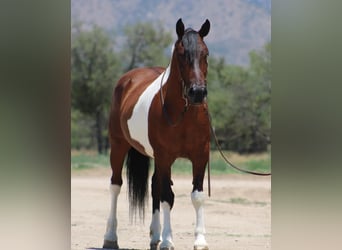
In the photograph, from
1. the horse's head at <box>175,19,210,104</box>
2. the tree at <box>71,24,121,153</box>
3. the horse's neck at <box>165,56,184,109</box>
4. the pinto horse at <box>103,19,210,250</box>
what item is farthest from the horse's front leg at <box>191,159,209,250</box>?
the tree at <box>71,24,121,153</box>

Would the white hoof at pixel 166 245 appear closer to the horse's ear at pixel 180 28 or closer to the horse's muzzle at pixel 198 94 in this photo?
the horse's muzzle at pixel 198 94

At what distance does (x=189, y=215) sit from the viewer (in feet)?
26.2

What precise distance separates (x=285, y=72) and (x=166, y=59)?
23.1 metres

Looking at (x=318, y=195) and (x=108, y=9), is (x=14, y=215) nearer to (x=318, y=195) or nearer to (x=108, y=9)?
(x=318, y=195)

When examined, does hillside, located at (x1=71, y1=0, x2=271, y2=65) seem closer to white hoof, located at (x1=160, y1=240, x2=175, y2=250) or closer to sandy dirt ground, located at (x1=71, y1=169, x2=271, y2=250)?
sandy dirt ground, located at (x1=71, y1=169, x2=271, y2=250)

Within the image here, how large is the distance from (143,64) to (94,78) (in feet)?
9.92

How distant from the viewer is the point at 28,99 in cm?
156

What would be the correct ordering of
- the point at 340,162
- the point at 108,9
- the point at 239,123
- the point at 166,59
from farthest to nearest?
1. the point at 108,9
2. the point at 166,59
3. the point at 239,123
4. the point at 340,162

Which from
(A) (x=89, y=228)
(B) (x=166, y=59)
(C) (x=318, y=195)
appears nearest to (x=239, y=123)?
(B) (x=166, y=59)

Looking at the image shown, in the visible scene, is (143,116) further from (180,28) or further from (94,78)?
(94,78)

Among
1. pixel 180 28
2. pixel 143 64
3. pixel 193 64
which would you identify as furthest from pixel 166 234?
pixel 143 64

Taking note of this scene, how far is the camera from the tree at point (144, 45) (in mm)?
24766

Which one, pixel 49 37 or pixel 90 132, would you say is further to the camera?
pixel 90 132

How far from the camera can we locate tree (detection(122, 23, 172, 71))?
24.8 metres
